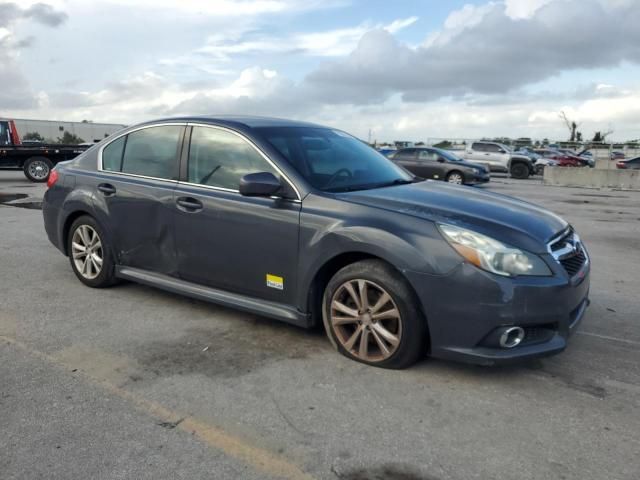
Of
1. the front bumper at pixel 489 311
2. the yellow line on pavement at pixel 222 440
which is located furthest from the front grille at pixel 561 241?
the yellow line on pavement at pixel 222 440

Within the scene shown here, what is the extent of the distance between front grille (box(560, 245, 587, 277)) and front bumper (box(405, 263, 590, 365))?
0.36 feet

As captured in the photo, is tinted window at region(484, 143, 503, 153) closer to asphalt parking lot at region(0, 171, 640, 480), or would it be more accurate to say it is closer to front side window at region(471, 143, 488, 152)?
front side window at region(471, 143, 488, 152)

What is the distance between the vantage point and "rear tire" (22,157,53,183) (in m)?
18.0

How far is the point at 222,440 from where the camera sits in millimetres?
2828

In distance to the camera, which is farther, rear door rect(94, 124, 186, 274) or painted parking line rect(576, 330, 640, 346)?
rear door rect(94, 124, 186, 274)

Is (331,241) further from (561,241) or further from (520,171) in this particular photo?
(520,171)

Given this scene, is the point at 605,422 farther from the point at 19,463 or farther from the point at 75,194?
the point at 75,194

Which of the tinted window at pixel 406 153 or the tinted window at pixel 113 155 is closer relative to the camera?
the tinted window at pixel 113 155

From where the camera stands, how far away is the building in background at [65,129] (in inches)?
2165

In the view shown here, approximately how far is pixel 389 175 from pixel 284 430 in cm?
241

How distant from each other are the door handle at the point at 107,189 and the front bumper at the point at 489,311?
286 centimetres

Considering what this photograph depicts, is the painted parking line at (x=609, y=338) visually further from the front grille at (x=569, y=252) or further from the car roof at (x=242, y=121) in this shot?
the car roof at (x=242, y=121)

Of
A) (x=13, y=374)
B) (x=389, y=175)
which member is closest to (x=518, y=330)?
(x=389, y=175)

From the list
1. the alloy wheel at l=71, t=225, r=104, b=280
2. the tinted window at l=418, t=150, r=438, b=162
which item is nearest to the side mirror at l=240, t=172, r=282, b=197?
the alloy wheel at l=71, t=225, r=104, b=280
